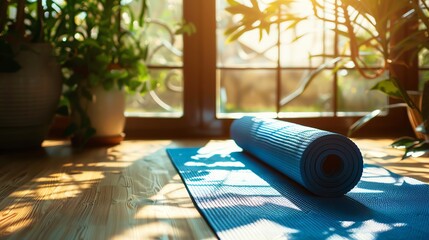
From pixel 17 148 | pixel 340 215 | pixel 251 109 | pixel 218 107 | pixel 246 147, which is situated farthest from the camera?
pixel 251 109

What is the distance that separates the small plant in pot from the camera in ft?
8.25

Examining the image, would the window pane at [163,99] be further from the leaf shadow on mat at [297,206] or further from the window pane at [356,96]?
the leaf shadow on mat at [297,206]

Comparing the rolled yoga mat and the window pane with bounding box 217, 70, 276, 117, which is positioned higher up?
the window pane with bounding box 217, 70, 276, 117

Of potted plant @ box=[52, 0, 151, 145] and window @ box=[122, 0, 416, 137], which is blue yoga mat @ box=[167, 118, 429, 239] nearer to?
potted plant @ box=[52, 0, 151, 145]

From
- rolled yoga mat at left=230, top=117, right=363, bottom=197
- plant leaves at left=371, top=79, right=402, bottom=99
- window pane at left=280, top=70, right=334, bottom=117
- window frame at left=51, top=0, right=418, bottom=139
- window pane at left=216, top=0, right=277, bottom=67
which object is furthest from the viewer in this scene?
window pane at left=280, top=70, right=334, bottom=117

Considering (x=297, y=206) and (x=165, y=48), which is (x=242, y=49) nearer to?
(x=165, y=48)

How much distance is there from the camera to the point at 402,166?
2.08 metres

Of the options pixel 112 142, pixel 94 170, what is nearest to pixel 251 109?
pixel 112 142

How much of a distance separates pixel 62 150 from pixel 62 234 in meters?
1.36

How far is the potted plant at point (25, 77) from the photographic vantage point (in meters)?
2.35

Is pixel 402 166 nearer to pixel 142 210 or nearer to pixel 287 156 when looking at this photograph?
pixel 287 156

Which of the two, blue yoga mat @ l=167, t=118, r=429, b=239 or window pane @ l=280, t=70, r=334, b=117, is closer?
blue yoga mat @ l=167, t=118, r=429, b=239

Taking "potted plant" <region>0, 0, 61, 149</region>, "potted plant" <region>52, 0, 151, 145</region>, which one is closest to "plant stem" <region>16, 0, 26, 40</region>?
"potted plant" <region>0, 0, 61, 149</region>

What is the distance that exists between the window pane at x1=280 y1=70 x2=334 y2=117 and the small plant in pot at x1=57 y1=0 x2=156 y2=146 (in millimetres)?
906
